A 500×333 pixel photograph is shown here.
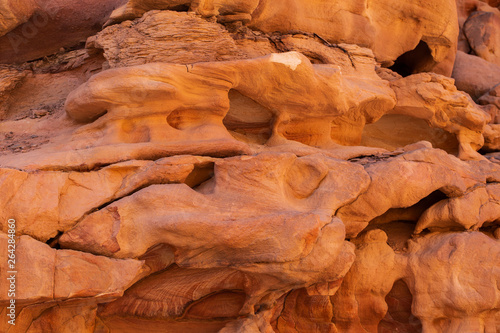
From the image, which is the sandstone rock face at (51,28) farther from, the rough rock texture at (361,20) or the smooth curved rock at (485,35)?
the smooth curved rock at (485,35)

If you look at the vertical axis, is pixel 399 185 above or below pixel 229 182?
below

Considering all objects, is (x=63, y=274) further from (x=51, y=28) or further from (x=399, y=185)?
(x=51, y=28)

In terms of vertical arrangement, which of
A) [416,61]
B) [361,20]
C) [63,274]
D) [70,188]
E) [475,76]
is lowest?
[475,76]

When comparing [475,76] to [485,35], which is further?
[485,35]

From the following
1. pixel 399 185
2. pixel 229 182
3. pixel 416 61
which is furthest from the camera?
pixel 416 61

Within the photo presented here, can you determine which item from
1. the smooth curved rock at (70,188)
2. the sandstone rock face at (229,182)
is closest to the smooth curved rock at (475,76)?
the sandstone rock face at (229,182)

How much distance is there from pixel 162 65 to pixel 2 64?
2269 mm

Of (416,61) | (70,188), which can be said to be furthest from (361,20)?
(70,188)

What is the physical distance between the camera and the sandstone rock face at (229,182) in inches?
123

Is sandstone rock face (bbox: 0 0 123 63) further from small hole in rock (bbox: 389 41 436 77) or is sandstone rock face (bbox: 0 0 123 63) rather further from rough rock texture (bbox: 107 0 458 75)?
small hole in rock (bbox: 389 41 436 77)

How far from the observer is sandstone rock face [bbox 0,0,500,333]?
3.12m

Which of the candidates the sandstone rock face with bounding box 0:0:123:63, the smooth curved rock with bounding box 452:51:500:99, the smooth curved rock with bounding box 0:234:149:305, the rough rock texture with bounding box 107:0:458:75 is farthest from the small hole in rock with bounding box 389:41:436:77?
the smooth curved rock with bounding box 0:234:149:305

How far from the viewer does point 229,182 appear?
11.3ft

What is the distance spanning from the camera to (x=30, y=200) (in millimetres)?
2975
